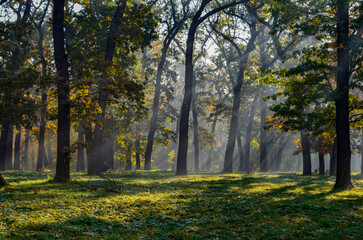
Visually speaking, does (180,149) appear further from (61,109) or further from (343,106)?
(343,106)

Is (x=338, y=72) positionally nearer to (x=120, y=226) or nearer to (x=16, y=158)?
(x=120, y=226)

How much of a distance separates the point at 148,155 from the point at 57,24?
73.2ft

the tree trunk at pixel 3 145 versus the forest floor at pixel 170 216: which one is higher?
the tree trunk at pixel 3 145

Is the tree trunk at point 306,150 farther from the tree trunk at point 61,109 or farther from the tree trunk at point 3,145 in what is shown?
the tree trunk at point 3,145

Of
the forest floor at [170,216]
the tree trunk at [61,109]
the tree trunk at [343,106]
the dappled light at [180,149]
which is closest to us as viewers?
the forest floor at [170,216]

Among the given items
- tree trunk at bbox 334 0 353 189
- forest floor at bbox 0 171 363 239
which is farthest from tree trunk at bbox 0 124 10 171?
tree trunk at bbox 334 0 353 189

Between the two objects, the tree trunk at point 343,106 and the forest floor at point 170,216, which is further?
the tree trunk at point 343,106

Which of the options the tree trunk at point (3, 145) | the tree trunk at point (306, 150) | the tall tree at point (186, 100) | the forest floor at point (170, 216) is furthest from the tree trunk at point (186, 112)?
the tree trunk at point (3, 145)

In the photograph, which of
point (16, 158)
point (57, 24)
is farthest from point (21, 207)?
point (16, 158)

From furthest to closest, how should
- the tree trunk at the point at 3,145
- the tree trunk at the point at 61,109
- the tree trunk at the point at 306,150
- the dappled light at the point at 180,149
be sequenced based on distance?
the tree trunk at the point at 306,150 < the tree trunk at the point at 3,145 < the tree trunk at the point at 61,109 < the dappled light at the point at 180,149

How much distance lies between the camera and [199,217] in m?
9.18

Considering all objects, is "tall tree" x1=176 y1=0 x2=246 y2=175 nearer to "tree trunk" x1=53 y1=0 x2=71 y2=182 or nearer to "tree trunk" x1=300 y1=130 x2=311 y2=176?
"tree trunk" x1=53 y1=0 x2=71 y2=182

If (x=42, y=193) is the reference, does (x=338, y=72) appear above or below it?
above

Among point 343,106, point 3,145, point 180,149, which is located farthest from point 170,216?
Result: point 3,145
